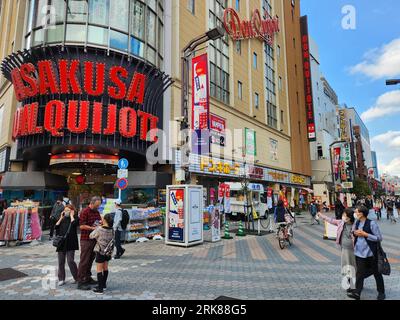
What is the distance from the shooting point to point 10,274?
7.37 metres

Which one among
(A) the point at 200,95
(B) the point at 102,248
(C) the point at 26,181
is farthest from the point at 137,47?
(B) the point at 102,248

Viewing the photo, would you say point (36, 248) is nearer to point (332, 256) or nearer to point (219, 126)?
point (332, 256)

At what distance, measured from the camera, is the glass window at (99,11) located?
56.4 feet

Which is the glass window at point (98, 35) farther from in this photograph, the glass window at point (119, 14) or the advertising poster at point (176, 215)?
the advertising poster at point (176, 215)

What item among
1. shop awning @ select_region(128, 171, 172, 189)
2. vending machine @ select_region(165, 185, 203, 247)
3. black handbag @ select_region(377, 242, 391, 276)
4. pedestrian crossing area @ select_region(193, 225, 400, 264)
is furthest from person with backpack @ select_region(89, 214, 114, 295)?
shop awning @ select_region(128, 171, 172, 189)

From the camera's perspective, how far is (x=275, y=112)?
125 ft

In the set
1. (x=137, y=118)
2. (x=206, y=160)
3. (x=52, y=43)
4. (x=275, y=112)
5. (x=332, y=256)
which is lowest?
(x=332, y=256)

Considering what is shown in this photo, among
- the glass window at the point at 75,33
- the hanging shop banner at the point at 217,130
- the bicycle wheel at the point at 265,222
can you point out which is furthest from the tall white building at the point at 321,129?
the glass window at the point at 75,33

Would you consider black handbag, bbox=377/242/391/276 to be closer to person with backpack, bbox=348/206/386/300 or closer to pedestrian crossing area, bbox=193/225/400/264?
person with backpack, bbox=348/206/386/300

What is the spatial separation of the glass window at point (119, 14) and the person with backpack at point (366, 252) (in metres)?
17.6

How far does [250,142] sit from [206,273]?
2374cm
